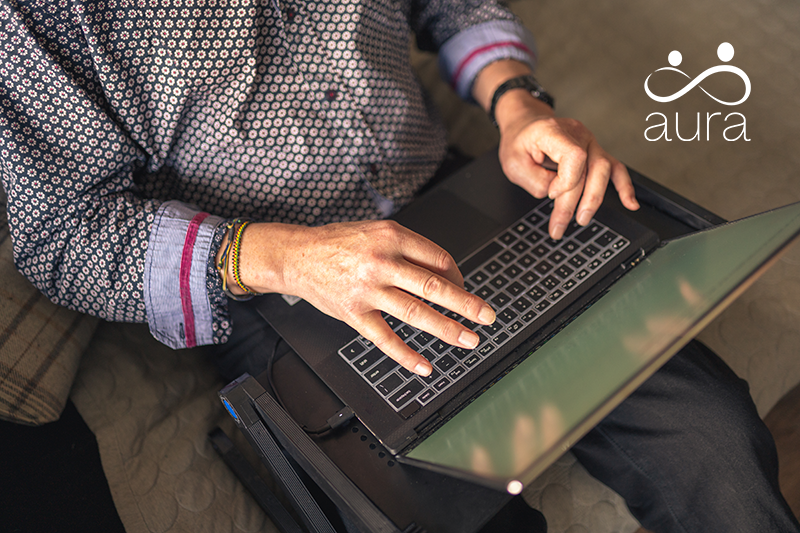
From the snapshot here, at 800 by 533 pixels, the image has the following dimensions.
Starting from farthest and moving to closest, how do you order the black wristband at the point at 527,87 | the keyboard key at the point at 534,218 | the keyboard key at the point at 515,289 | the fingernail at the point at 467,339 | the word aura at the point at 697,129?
the word aura at the point at 697,129 → the black wristband at the point at 527,87 → the keyboard key at the point at 534,218 → the keyboard key at the point at 515,289 → the fingernail at the point at 467,339

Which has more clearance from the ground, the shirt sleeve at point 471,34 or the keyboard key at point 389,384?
the shirt sleeve at point 471,34

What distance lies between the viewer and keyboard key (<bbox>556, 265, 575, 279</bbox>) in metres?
0.72

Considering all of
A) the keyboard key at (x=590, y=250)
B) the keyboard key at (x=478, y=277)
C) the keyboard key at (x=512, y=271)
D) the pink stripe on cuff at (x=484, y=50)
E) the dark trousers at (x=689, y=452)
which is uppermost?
the pink stripe on cuff at (x=484, y=50)

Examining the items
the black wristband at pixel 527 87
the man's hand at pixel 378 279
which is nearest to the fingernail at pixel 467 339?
the man's hand at pixel 378 279

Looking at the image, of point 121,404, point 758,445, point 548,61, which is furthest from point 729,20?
point 121,404

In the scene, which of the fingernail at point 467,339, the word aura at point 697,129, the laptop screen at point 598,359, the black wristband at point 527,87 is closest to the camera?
the laptop screen at point 598,359

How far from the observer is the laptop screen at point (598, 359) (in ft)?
1.53

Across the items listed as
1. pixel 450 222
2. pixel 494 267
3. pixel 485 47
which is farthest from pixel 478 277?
pixel 485 47

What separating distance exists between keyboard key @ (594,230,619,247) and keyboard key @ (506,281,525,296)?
141 mm

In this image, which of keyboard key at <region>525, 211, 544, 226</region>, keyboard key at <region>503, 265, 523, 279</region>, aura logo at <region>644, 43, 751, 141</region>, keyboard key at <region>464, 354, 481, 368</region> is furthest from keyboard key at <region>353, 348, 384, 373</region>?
aura logo at <region>644, 43, 751, 141</region>

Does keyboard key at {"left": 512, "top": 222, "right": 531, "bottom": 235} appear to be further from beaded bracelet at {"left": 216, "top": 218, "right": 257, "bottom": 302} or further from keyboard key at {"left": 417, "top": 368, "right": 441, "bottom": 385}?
beaded bracelet at {"left": 216, "top": 218, "right": 257, "bottom": 302}

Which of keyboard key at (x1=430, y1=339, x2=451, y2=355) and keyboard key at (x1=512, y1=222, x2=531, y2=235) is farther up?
keyboard key at (x1=512, y1=222, x2=531, y2=235)

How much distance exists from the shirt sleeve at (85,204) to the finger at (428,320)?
285 mm

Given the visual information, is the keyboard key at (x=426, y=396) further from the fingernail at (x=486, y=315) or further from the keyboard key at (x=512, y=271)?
the keyboard key at (x=512, y=271)
